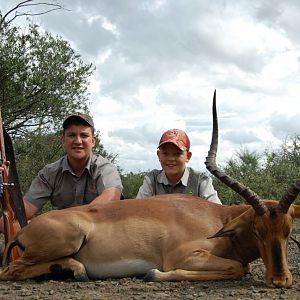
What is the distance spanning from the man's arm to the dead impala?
3.05 feet

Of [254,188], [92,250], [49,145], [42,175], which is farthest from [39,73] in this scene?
[92,250]

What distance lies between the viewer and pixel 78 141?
7246mm

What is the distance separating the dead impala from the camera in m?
5.39

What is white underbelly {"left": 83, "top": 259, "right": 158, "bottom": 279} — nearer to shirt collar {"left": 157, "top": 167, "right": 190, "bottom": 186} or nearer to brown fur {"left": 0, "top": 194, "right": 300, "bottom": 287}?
brown fur {"left": 0, "top": 194, "right": 300, "bottom": 287}

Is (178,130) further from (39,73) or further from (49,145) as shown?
(49,145)

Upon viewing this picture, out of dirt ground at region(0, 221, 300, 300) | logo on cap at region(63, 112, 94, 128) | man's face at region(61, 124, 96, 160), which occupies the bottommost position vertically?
dirt ground at region(0, 221, 300, 300)

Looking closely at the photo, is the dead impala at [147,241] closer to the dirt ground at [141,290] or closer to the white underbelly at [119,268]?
the white underbelly at [119,268]

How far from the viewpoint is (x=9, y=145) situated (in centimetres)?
730

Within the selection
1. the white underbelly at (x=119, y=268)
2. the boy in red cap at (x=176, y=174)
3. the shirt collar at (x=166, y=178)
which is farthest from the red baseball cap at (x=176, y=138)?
the white underbelly at (x=119, y=268)

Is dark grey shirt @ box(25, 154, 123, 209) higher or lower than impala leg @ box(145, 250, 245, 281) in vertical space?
higher

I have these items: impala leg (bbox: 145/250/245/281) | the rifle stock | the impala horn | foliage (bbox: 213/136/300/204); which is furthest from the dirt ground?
foliage (bbox: 213/136/300/204)

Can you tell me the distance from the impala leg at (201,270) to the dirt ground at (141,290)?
0.07 m

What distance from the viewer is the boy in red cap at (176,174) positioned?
7.25 meters

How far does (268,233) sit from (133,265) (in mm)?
1362
